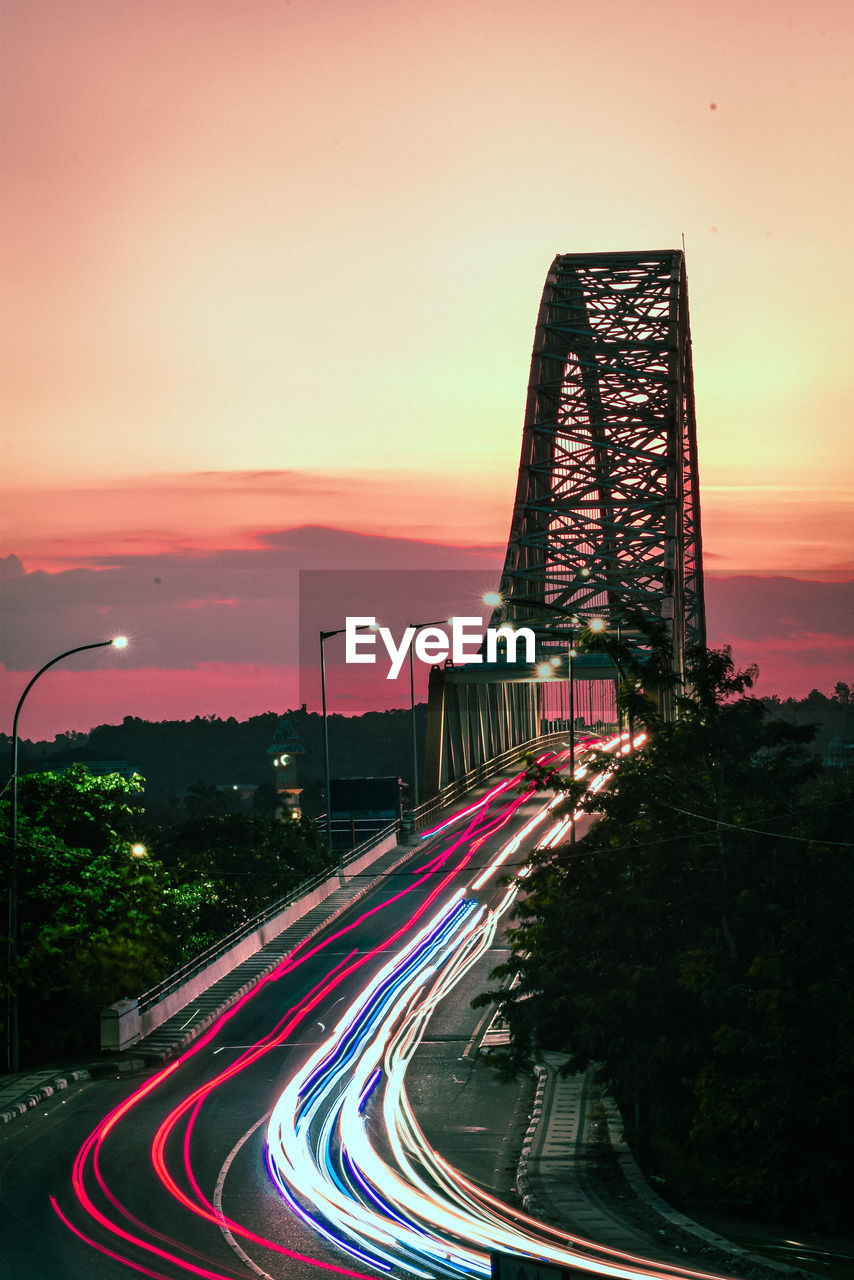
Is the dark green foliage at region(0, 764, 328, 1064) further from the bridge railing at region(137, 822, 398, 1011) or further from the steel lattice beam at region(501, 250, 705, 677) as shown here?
the steel lattice beam at region(501, 250, 705, 677)

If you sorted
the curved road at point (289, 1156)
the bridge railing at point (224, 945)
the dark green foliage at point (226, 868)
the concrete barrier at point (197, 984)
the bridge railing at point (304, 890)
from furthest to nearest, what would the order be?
1. the dark green foliage at point (226, 868)
2. the bridge railing at point (304, 890)
3. the bridge railing at point (224, 945)
4. the concrete barrier at point (197, 984)
5. the curved road at point (289, 1156)

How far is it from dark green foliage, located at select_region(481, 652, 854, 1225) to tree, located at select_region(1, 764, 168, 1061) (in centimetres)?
1208

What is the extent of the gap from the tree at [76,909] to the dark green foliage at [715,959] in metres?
12.1

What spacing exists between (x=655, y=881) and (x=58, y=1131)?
12.0 meters

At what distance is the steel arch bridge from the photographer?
85.2 m

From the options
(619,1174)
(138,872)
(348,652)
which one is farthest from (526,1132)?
(348,652)

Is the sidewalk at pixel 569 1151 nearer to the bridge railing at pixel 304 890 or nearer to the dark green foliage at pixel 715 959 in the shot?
the bridge railing at pixel 304 890

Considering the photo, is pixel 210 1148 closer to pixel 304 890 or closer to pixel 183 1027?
pixel 183 1027

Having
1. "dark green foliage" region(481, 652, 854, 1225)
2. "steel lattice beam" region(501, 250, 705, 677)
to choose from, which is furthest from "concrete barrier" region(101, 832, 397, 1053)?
"steel lattice beam" region(501, 250, 705, 677)

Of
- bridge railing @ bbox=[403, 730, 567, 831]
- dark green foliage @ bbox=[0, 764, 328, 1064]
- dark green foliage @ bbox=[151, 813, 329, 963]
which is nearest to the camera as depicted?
dark green foliage @ bbox=[0, 764, 328, 1064]

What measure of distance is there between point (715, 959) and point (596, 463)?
73.9m

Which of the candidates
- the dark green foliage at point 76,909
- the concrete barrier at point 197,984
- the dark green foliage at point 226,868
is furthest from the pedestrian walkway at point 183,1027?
the dark green foliage at point 226,868

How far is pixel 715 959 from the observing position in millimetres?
25375

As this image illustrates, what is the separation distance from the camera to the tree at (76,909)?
35406mm
